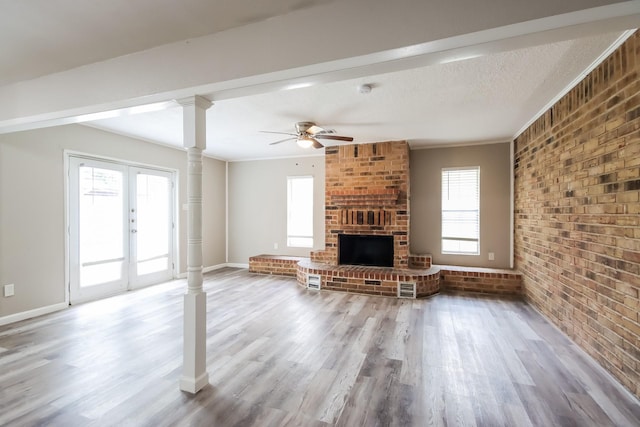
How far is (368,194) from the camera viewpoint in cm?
499

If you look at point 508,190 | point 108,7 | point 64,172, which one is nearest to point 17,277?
point 64,172

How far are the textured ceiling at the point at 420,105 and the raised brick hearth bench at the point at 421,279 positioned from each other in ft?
7.28

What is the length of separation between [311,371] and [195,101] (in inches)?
91.1

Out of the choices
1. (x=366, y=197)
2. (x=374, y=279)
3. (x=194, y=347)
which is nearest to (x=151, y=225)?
(x=194, y=347)

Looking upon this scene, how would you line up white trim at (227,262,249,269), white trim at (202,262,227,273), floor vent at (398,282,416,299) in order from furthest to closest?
white trim at (227,262,249,269)
white trim at (202,262,227,273)
floor vent at (398,282,416,299)

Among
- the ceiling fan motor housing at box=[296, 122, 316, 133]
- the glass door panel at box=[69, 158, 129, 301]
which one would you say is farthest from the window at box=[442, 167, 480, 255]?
the glass door panel at box=[69, 158, 129, 301]

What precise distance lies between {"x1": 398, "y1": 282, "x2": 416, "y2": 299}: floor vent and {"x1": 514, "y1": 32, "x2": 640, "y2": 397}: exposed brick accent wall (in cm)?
156

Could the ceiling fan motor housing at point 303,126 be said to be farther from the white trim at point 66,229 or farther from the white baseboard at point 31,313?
the white baseboard at point 31,313

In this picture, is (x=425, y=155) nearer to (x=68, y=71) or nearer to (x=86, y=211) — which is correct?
(x=68, y=71)

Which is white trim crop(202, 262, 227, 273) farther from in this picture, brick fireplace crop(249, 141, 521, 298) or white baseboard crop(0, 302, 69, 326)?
white baseboard crop(0, 302, 69, 326)

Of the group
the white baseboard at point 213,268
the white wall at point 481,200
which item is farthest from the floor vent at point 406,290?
the white baseboard at point 213,268

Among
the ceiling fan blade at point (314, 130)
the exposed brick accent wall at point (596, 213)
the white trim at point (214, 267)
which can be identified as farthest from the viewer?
the white trim at point (214, 267)

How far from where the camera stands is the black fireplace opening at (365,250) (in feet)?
16.6

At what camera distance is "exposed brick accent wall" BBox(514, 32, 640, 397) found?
Result: 6.64 feet
